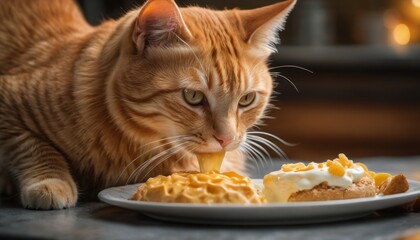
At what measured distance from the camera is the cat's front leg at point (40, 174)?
1.53 metres

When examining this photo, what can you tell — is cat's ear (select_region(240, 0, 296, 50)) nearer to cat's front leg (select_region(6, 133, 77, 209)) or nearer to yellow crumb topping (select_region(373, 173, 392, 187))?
yellow crumb topping (select_region(373, 173, 392, 187))

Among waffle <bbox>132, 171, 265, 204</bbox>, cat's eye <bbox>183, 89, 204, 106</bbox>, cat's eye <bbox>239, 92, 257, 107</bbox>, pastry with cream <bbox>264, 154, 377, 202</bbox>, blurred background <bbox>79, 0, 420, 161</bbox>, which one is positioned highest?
cat's eye <bbox>183, 89, 204, 106</bbox>

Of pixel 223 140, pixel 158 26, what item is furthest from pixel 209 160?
pixel 158 26

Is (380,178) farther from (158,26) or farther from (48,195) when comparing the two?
(48,195)

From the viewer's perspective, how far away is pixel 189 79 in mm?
1556

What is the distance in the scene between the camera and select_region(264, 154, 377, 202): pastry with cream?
1341 millimetres

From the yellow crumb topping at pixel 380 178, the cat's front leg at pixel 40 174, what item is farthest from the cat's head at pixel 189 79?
the yellow crumb topping at pixel 380 178

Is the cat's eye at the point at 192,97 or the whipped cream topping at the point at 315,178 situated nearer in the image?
the whipped cream topping at the point at 315,178

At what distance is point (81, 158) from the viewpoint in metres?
1.74

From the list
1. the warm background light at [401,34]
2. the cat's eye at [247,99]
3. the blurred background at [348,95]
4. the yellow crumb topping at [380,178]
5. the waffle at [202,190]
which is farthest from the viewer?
the warm background light at [401,34]

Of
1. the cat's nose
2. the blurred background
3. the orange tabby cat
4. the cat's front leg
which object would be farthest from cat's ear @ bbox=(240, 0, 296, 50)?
the blurred background

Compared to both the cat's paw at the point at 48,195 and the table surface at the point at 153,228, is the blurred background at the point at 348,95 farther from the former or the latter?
the table surface at the point at 153,228

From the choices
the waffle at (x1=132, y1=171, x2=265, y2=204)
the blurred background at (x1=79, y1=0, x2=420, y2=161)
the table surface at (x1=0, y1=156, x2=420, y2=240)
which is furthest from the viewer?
the blurred background at (x1=79, y1=0, x2=420, y2=161)

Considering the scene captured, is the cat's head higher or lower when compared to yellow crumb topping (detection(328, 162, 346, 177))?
higher
